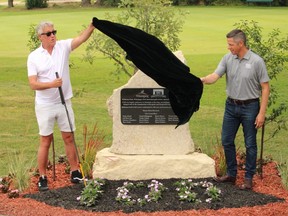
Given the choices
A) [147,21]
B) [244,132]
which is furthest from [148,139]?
[147,21]

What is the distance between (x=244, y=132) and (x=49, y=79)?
2.48m

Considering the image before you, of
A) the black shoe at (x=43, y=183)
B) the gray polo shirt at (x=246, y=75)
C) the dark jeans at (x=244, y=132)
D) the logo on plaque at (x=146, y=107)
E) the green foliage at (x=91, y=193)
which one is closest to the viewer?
the green foliage at (x=91, y=193)

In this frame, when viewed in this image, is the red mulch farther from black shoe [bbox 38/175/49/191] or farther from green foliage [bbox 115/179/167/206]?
green foliage [bbox 115/179/167/206]

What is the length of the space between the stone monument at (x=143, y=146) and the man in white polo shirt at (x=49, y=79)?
0.53 m

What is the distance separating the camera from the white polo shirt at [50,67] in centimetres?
833

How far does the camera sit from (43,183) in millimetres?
8609

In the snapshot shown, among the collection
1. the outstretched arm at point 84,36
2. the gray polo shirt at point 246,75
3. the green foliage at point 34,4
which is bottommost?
the green foliage at point 34,4

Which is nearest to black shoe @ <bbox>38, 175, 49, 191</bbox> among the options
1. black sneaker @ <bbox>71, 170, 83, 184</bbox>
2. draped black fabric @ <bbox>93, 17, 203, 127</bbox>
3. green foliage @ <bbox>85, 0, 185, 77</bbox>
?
black sneaker @ <bbox>71, 170, 83, 184</bbox>

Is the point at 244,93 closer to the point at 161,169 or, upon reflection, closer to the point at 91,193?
the point at 161,169

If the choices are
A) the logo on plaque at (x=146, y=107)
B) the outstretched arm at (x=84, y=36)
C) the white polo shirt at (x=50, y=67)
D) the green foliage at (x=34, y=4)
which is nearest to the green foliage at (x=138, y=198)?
the logo on plaque at (x=146, y=107)

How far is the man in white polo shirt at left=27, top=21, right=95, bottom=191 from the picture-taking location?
8312mm

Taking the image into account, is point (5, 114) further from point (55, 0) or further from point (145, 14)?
point (55, 0)

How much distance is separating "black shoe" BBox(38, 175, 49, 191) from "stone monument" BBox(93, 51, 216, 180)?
647 millimetres

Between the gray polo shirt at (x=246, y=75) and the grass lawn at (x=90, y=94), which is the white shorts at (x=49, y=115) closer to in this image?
the grass lawn at (x=90, y=94)
